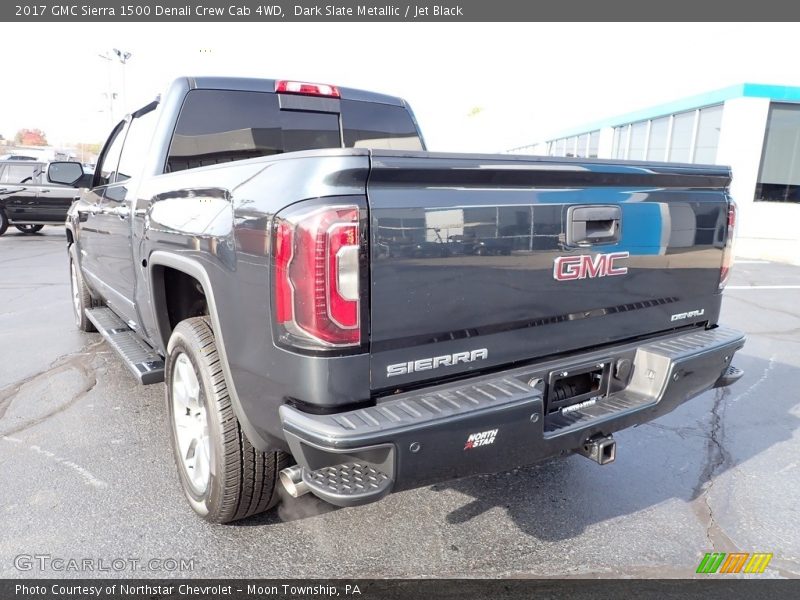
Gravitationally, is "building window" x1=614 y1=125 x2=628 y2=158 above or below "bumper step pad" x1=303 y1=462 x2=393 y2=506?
above

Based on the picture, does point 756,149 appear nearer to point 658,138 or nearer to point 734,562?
point 658,138

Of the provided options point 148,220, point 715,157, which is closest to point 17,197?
point 148,220

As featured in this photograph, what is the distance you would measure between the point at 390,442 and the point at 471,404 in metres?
0.34

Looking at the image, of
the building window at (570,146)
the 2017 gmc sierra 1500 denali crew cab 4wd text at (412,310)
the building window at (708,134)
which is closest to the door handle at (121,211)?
the 2017 gmc sierra 1500 denali crew cab 4wd text at (412,310)

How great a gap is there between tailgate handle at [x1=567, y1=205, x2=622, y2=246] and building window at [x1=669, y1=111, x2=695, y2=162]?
1682 cm

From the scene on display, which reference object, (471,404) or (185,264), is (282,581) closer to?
(471,404)

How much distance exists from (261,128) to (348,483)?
2.62m

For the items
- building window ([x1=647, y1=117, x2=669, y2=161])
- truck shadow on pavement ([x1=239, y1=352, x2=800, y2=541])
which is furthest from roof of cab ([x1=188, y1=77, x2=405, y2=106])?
building window ([x1=647, y1=117, x2=669, y2=161])

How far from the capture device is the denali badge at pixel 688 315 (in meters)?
2.95

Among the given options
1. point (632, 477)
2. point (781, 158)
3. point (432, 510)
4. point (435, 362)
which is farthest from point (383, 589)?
point (781, 158)

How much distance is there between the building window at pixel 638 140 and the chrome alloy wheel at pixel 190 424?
19.4 m

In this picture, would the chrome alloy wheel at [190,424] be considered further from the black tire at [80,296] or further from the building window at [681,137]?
the building window at [681,137]

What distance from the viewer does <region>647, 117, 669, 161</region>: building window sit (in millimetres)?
18406

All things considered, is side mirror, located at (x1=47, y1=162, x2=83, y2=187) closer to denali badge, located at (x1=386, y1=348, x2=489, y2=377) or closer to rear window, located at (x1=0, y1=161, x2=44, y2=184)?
denali badge, located at (x1=386, y1=348, x2=489, y2=377)
